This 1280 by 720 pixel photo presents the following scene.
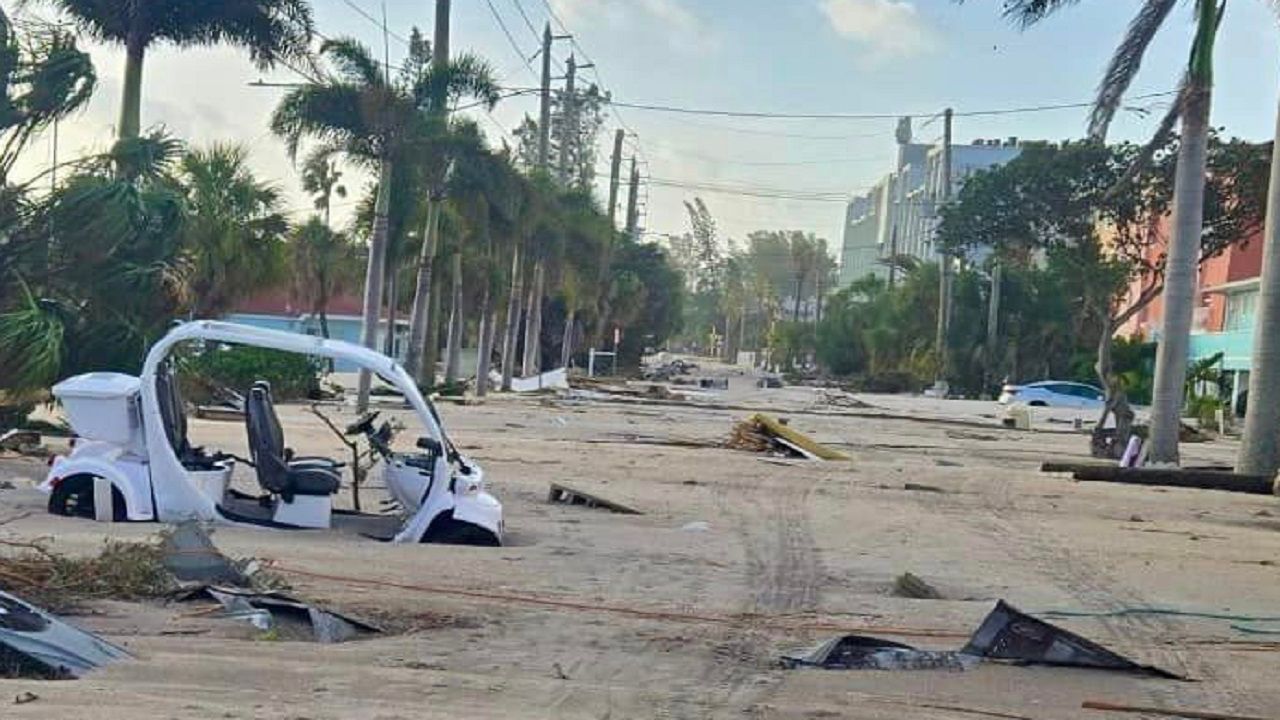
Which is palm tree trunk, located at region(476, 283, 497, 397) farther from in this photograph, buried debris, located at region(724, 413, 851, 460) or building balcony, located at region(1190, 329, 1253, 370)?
building balcony, located at region(1190, 329, 1253, 370)

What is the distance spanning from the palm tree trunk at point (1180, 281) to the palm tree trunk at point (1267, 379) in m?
2.30

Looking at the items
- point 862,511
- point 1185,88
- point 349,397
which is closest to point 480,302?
point 349,397

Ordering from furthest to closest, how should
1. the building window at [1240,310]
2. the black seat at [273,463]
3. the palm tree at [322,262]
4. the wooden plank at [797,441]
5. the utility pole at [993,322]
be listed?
Result: the utility pole at [993,322], the building window at [1240,310], the palm tree at [322,262], the wooden plank at [797,441], the black seat at [273,463]

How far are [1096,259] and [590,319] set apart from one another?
3557 cm

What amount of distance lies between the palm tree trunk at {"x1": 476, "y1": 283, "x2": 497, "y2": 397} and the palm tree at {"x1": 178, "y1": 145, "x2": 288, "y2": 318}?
10505 millimetres

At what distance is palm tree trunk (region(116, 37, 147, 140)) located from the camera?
996 inches

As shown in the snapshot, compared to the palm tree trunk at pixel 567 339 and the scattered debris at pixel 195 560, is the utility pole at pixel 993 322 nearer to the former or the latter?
the palm tree trunk at pixel 567 339

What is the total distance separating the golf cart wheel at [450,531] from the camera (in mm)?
12219

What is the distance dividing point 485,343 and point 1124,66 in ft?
87.2

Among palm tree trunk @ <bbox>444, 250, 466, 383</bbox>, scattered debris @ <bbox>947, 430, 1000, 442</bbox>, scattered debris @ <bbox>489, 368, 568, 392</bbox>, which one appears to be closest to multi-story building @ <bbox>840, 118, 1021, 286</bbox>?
scattered debris @ <bbox>489, 368, 568, 392</bbox>

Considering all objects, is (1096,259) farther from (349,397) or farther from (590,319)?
(590,319)

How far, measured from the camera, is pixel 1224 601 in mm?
11516

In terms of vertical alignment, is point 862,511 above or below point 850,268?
below

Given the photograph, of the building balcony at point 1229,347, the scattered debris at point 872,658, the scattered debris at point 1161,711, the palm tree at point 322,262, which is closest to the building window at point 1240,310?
the building balcony at point 1229,347
